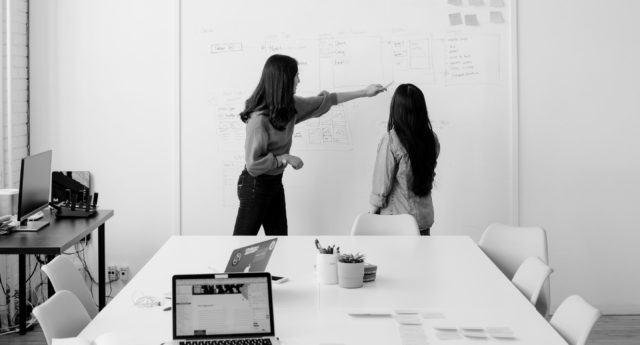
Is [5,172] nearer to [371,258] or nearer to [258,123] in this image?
[258,123]

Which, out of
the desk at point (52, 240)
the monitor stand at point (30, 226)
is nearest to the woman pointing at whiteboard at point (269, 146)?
the desk at point (52, 240)

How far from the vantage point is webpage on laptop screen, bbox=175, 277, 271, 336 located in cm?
269

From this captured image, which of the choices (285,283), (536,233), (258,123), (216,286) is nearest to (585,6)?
(536,233)

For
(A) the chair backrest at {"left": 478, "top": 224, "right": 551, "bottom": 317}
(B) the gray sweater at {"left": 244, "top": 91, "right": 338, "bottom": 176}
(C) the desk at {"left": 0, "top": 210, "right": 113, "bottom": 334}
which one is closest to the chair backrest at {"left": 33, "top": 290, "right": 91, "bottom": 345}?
(C) the desk at {"left": 0, "top": 210, "right": 113, "bottom": 334}

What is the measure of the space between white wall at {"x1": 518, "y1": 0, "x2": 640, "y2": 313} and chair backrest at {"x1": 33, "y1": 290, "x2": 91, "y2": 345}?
3495 mm

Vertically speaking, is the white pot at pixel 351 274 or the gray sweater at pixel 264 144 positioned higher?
the gray sweater at pixel 264 144

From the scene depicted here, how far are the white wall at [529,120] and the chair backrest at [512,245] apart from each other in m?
1.40

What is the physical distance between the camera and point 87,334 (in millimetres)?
2715

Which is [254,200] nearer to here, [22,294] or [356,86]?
[356,86]

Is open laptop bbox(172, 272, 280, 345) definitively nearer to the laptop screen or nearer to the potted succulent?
the laptop screen

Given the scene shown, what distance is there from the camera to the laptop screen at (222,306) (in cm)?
269

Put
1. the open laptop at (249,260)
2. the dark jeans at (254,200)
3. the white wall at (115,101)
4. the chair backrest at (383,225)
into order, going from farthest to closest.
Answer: the white wall at (115,101)
the dark jeans at (254,200)
the chair backrest at (383,225)
the open laptop at (249,260)

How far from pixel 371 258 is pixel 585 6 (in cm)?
274

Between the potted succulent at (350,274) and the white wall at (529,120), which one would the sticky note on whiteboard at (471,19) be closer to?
the white wall at (529,120)
